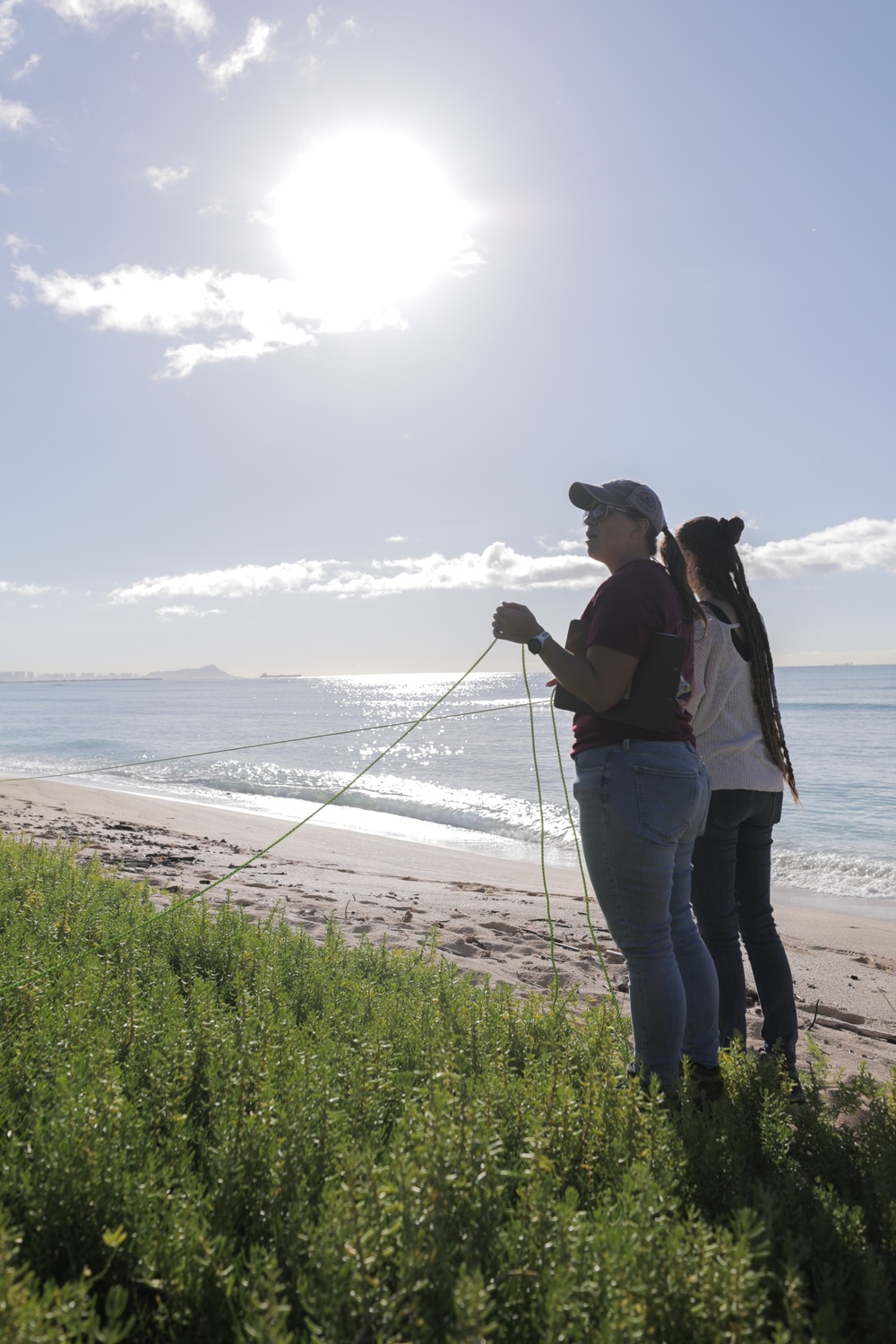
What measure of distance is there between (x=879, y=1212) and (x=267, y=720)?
54.6 metres

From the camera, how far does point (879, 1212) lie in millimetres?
2320

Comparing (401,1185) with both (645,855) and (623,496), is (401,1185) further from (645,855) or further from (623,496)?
(623,496)

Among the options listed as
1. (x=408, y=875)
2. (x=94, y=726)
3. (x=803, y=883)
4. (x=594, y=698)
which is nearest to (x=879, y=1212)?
(x=594, y=698)

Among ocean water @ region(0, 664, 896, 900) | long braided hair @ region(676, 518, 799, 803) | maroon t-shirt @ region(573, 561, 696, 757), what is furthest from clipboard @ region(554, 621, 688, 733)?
ocean water @ region(0, 664, 896, 900)

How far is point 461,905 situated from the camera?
312 inches

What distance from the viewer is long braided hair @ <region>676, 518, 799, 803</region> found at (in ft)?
11.4

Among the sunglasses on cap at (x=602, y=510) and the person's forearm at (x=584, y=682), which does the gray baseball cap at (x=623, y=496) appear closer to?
the sunglasses on cap at (x=602, y=510)

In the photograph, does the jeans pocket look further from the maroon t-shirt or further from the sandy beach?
the sandy beach

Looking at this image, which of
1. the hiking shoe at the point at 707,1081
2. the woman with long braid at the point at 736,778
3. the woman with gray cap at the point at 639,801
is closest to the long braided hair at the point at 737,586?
the woman with long braid at the point at 736,778

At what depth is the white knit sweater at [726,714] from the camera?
132 inches

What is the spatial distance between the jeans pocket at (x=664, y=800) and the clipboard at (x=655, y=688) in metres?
0.16

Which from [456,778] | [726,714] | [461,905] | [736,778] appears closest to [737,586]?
[726,714]

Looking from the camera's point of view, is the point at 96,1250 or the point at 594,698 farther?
the point at 594,698

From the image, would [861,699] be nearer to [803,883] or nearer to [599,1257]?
[803,883]
